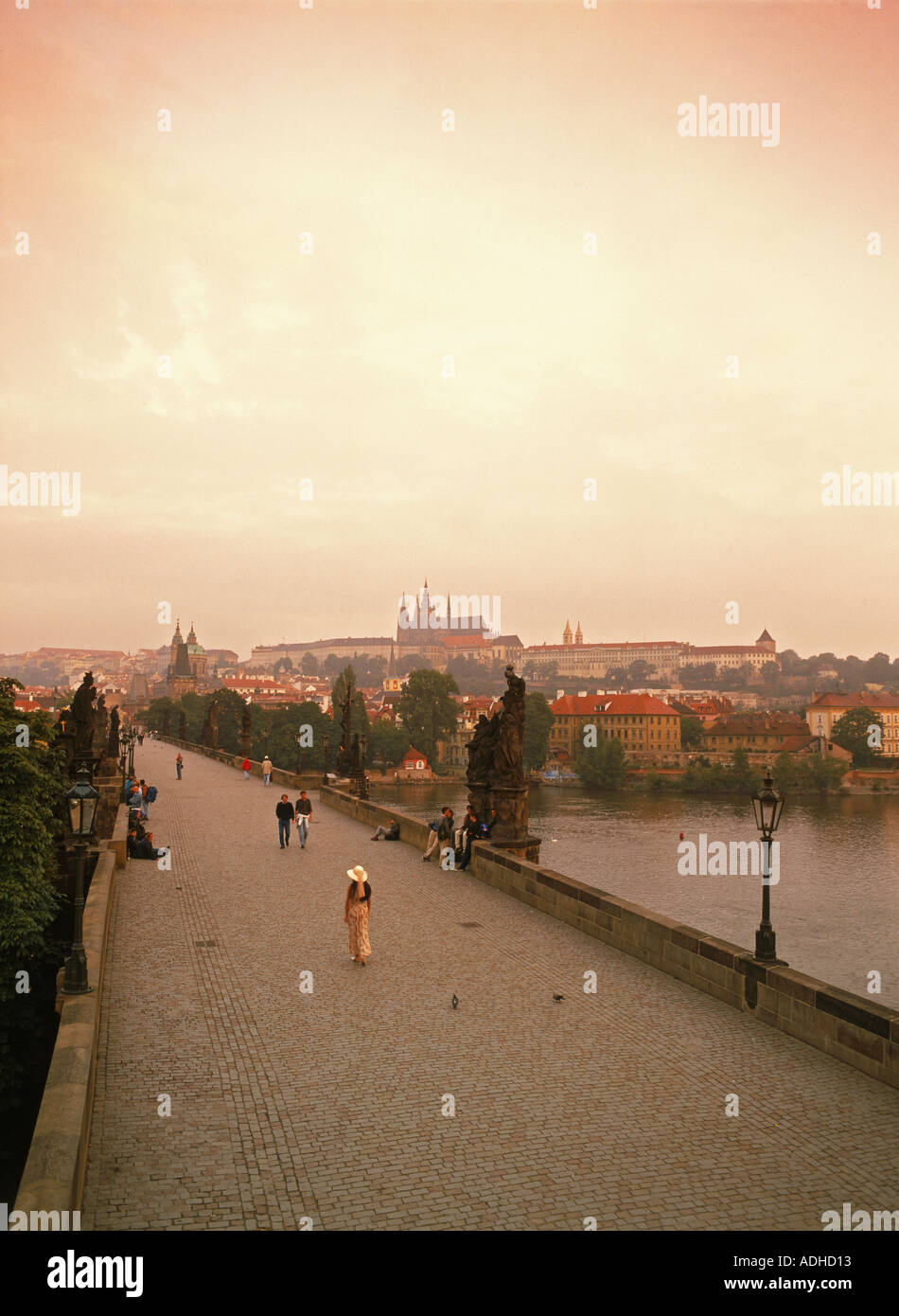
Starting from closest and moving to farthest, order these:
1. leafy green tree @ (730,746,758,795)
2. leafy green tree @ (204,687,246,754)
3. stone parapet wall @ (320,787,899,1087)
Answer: stone parapet wall @ (320,787,899,1087)
leafy green tree @ (730,746,758,795)
leafy green tree @ (204,687,246,754)

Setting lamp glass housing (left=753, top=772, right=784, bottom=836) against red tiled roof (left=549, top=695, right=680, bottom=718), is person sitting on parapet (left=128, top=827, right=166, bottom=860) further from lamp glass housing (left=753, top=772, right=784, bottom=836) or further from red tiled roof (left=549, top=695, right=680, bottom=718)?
red tiled roof (left=549, top=695, right=680, bottom=718)

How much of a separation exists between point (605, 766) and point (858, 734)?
32.2 meters

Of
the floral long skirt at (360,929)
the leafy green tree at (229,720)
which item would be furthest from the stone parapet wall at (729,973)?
the leafy green tree at (229,720)

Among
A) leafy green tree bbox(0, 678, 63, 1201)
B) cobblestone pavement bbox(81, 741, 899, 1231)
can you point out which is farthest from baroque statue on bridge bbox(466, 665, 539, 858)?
leafy green tree bbox(0, 678, 63, 1201)

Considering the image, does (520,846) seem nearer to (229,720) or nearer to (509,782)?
(509,782)

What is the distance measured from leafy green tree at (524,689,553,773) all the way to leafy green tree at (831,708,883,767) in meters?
31.7

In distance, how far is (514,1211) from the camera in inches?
225

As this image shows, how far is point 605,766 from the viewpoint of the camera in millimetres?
93750

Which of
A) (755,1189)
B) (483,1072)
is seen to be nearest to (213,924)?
(483,1072)

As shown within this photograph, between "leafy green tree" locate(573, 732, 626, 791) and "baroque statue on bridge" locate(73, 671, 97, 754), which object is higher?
"baroque statue on bridge" locate(73, 671, 97, 754)

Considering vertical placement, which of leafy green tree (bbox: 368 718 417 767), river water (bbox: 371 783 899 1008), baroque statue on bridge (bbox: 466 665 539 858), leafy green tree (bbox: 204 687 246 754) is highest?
baroque statue on bridge (bbox: 466 665 539 858)

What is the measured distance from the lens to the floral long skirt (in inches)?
440
